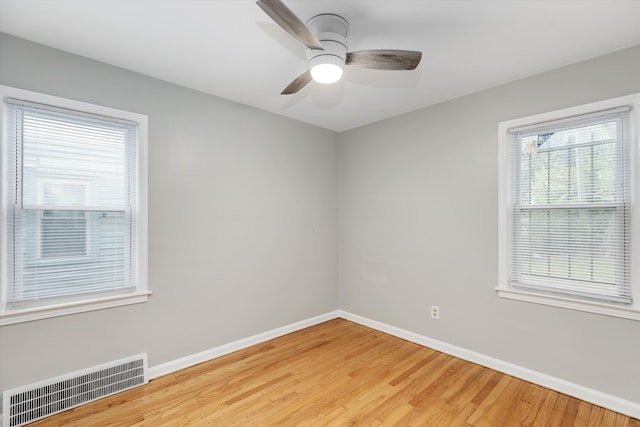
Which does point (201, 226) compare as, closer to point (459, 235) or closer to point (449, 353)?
point (459, 235)

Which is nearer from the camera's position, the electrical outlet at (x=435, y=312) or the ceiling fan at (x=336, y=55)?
the ceiling fan at (x=336, y=55)

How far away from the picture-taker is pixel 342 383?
2490 millimetres

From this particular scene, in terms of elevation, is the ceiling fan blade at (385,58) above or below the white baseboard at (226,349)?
above

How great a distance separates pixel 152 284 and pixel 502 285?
310 centimetres

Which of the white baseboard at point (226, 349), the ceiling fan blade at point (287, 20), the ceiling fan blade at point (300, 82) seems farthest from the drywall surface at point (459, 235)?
the ceiling fan blade at point (287, 20)

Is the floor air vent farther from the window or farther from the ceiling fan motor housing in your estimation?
the ceiling fan motor housing

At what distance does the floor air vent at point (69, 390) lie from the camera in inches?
77.5

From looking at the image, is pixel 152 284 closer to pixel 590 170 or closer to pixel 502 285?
pixel 502 285

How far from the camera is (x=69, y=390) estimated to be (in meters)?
2.15

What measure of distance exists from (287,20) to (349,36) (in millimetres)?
694

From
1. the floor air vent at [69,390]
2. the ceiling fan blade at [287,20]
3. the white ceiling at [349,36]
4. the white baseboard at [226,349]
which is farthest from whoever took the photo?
the white baseboard at [226,349]

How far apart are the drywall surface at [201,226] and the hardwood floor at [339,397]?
0.36 meters

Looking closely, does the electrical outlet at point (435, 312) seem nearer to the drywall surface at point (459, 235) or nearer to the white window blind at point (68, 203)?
the drywall surface at point (459, 235)

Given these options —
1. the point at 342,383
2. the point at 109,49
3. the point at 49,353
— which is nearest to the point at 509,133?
the point at 342,383
